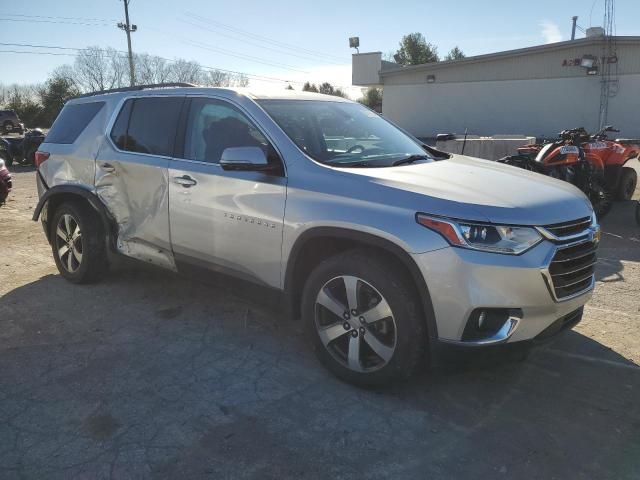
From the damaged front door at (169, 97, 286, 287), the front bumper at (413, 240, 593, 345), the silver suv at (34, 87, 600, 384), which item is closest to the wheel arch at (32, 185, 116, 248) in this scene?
the silver suv at (34, 87, 600, 384)

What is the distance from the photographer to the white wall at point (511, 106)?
24748 mm

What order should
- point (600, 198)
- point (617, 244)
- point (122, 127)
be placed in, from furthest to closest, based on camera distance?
1. point (600, 198)
2. point (617, 244)
3. point (122, 127)

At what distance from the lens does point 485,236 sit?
2729mm

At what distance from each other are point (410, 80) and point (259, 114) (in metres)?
30.0

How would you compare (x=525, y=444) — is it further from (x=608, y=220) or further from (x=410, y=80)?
(x=410, y=80)

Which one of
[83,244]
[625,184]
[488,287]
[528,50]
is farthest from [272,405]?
[528,50]

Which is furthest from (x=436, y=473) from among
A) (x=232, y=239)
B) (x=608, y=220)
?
(x=608, y=220)

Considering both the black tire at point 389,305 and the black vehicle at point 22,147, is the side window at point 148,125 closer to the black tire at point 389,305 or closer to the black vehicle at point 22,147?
the black tire at point 389,305

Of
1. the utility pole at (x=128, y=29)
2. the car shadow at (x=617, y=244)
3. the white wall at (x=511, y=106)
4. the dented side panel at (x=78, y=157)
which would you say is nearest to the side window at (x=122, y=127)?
the dented side panel at (x=78, y=157)

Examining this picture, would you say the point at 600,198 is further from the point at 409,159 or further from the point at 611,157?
the point at 409,159

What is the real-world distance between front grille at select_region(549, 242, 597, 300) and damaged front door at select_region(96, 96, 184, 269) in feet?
9.10

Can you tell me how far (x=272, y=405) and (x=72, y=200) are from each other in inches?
125

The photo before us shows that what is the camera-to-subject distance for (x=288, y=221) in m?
3.36

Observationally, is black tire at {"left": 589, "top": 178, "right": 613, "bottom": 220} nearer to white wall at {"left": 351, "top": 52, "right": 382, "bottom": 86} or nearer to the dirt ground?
the dirt ground
